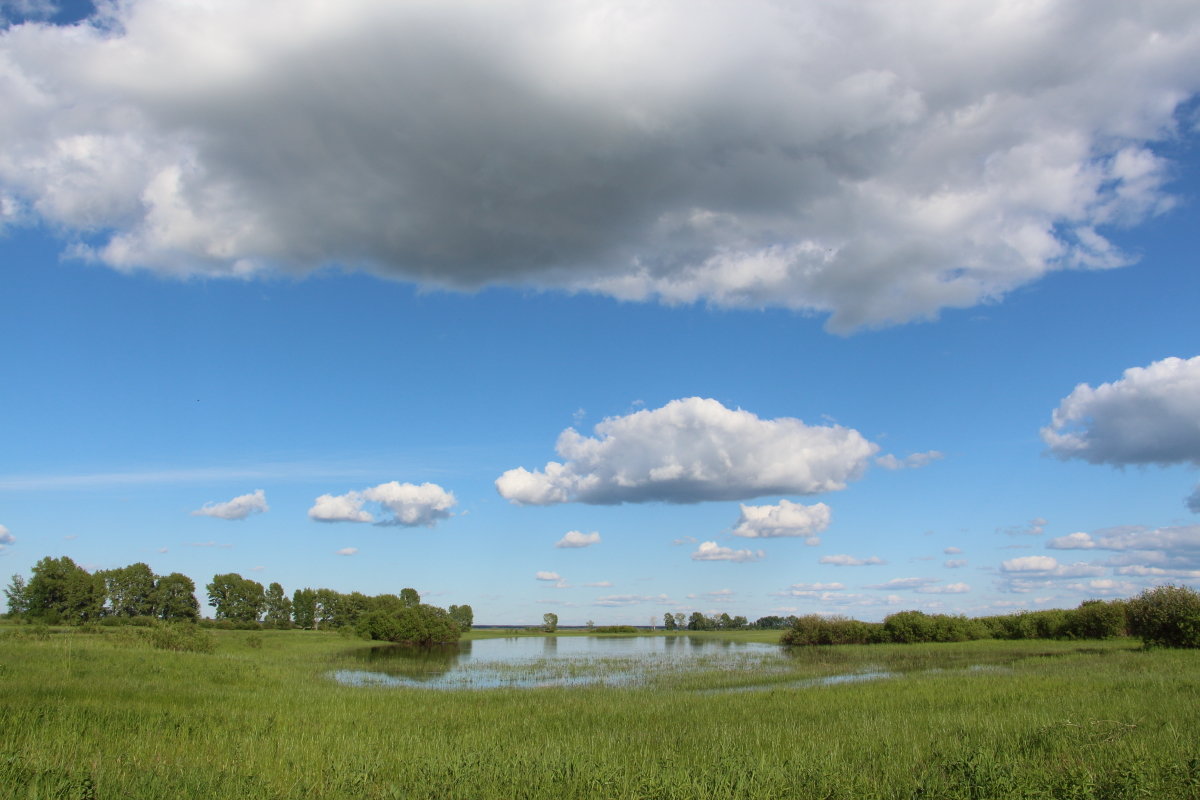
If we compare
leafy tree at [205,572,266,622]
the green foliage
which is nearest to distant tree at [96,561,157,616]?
leafy tree at [205,572,266,622]

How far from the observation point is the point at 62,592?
10069cm

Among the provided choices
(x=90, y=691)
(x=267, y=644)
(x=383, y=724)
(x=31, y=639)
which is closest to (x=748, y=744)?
(x=383, y=724)

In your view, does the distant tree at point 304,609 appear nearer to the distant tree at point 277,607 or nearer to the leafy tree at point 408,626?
the distant tree at point 277,607

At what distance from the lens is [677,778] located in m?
9.66

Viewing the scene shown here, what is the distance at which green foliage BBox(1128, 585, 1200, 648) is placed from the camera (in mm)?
36031

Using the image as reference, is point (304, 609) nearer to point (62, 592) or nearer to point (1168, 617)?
point (62, 592)

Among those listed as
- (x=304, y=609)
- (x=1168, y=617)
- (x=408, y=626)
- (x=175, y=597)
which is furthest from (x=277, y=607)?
(x=1168, y=617)

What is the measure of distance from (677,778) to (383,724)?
976 cm

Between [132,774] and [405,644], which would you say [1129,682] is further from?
[405,644]

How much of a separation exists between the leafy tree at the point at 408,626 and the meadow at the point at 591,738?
4818 cm

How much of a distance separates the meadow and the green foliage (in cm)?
1561

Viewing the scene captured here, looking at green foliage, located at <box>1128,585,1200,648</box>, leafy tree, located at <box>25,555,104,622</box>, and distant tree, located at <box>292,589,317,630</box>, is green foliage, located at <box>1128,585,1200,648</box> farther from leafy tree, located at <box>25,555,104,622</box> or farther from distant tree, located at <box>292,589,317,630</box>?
distant tree, located at <box>292,589,317,630</box>

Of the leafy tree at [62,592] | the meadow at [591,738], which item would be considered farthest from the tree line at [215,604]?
the meadow at [591,738]

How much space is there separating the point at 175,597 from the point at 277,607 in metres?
21.1
